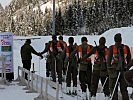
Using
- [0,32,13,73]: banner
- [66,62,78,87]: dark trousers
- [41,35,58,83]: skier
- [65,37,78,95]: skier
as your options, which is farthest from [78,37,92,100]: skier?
[0,32,13,73]: banner

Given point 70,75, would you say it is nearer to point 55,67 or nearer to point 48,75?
point 55,67

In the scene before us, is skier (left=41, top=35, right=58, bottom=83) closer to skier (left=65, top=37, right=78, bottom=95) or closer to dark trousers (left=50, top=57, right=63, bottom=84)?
dark trousers (left=50, top=57, right=63, bottom=84)

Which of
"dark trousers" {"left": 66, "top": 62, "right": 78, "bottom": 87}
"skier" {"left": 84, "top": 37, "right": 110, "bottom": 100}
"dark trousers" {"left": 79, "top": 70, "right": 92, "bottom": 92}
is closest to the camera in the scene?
"skier" {"left": 84, "top": 37, "right": 110, "bottom": 100}

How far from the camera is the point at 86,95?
11.2 meters

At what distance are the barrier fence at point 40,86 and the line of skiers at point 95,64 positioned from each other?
32.1 inches

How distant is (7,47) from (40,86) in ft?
12.0

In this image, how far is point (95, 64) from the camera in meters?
10.3

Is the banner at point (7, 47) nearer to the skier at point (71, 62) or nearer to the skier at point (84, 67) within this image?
the skier at point (71, 62)

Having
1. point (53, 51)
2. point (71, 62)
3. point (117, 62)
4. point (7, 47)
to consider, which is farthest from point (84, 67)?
point (7, 47)

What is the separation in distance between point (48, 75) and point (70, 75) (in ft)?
15.4

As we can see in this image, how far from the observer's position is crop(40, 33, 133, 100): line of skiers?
8695mm

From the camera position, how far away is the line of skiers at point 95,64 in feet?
28.5

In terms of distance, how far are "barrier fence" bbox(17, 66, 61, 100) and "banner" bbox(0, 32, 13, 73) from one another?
0.71 metres

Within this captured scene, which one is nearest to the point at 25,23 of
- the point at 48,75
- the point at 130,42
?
the point at 130,42
